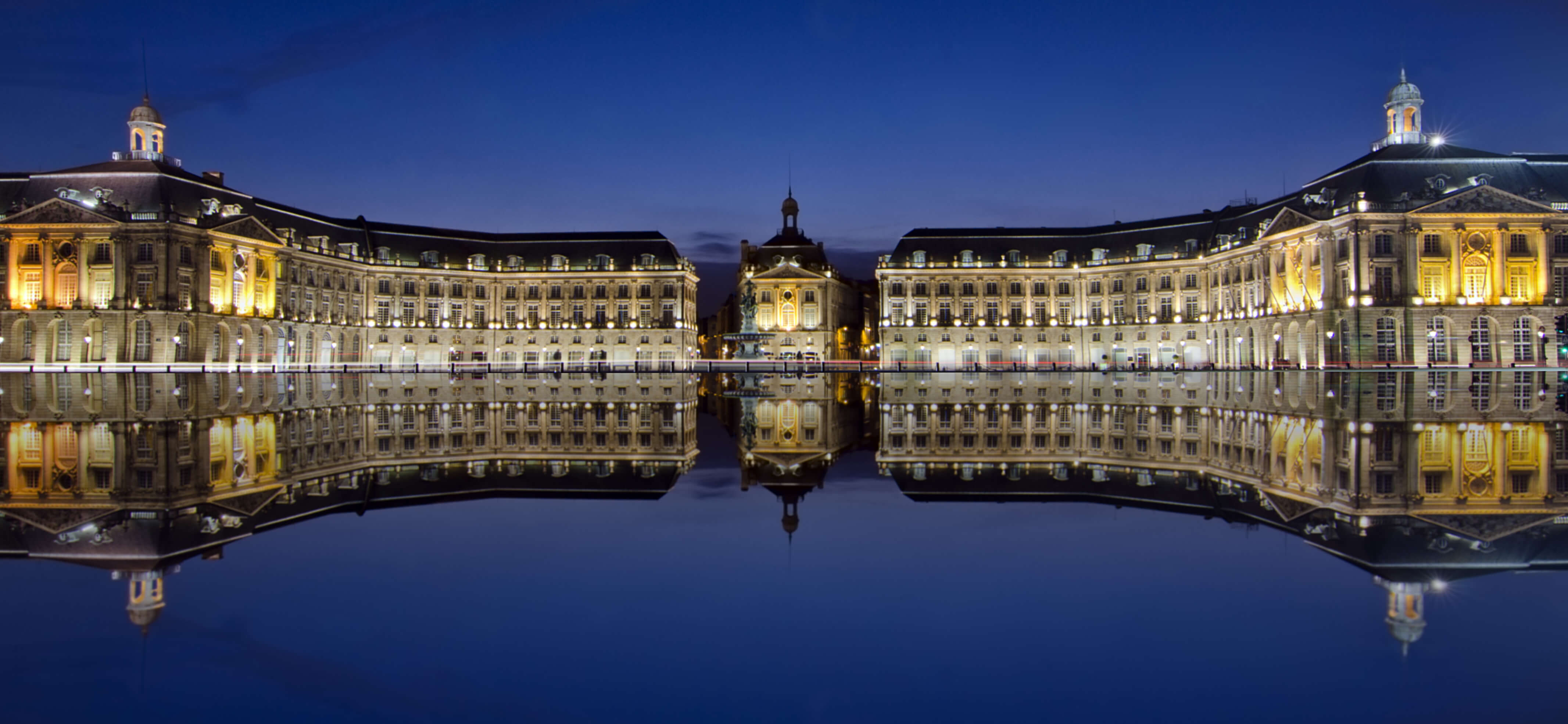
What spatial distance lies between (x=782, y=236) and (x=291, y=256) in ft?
153

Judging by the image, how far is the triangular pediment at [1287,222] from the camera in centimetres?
5947

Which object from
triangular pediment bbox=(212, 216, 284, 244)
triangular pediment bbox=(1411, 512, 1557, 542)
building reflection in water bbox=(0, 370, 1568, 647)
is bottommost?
triangular pediment bbox=(1411, 512, 1557, 542)

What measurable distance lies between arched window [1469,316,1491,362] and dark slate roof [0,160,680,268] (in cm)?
6590

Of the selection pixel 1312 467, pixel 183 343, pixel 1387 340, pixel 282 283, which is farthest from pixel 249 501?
pixel 282 283

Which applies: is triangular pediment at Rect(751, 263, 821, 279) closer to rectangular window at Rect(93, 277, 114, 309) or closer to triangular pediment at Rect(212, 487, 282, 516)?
rectangular window at Rect(93, 277, 114, 309)

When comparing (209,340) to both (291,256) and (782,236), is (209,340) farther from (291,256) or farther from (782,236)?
(782,236)

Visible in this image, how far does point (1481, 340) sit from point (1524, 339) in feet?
8.92

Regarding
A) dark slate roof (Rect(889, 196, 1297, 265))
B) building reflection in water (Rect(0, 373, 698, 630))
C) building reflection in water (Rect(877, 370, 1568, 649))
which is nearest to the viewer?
building reflection in water (Rect(877, 370, 1568, 649))

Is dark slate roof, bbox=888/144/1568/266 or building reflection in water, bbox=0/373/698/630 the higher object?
dark slate roof, bbox=888/144/1568/266

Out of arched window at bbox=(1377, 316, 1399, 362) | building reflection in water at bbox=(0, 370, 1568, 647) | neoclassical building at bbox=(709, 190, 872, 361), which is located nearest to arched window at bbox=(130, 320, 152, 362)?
building reflection in water at bbox=(0, 370, 1568, 647)

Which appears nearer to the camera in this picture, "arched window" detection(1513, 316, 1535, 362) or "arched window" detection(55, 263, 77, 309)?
"arched window" detection(1513, 316, 1535, 362)

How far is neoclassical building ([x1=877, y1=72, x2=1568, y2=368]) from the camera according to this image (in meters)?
55.4

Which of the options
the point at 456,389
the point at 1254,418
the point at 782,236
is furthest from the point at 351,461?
the point at 782,236

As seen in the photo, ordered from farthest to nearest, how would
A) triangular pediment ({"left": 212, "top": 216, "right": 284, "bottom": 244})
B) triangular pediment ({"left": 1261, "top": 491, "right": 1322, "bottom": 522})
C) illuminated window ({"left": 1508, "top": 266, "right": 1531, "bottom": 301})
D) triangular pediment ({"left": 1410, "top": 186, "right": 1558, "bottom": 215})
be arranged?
triangular pediment ({"left": 212, "top": 216, "right": 284, "bottom": 244}) → illuminated window ({"left": 1508, "top": 266, "right": 1531, "bottom": 301}) → triangular pediment ({"left": 1410, "top": 186, "right": 1558, "bottom": 215}) → triangular pediment ({"left": 1261, "top": 491, "right": 1322, "bottom": 522})
